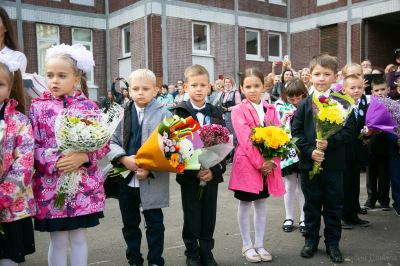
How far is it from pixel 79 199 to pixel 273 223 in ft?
9.02

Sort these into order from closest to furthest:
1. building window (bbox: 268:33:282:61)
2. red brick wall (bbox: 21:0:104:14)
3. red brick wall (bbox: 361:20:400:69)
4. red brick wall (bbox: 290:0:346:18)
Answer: red brick wall (bbox: 21:0:104:14) → red brick wall (bbox: 361:20:400:69) → red brick wall (bbox: 290:0:346:18) → building window (bbox: 268:33:282:61)

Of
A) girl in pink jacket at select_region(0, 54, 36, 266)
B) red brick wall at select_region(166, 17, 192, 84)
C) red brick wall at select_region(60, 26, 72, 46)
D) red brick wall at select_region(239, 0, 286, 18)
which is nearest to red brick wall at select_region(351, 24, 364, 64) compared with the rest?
red brick wall at select_region(239, 0, 286, 18)

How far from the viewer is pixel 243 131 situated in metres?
3.54

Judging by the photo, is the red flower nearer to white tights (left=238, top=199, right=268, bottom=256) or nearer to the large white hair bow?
white tights (left=238, top=199, right=268, bottom=256)

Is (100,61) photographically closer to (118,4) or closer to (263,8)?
(118,4)

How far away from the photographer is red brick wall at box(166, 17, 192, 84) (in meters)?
15.5

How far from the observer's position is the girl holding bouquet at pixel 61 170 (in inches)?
103

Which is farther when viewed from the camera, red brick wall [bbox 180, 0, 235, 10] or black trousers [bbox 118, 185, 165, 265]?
red brick wall [bbox 180, 0, 235, 10]

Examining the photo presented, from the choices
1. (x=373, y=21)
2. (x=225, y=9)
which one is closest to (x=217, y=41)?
(x=225, y=9)

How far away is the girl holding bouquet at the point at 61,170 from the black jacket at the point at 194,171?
2.75 ft

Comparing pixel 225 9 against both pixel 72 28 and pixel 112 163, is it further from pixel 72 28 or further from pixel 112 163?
pixel 112 163

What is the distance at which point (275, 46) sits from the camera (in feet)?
64.0

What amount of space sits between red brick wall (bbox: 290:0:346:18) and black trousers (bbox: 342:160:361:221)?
14856 millimetres

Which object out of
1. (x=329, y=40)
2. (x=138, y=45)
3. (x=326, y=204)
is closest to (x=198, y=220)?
(x=326, y=204)
